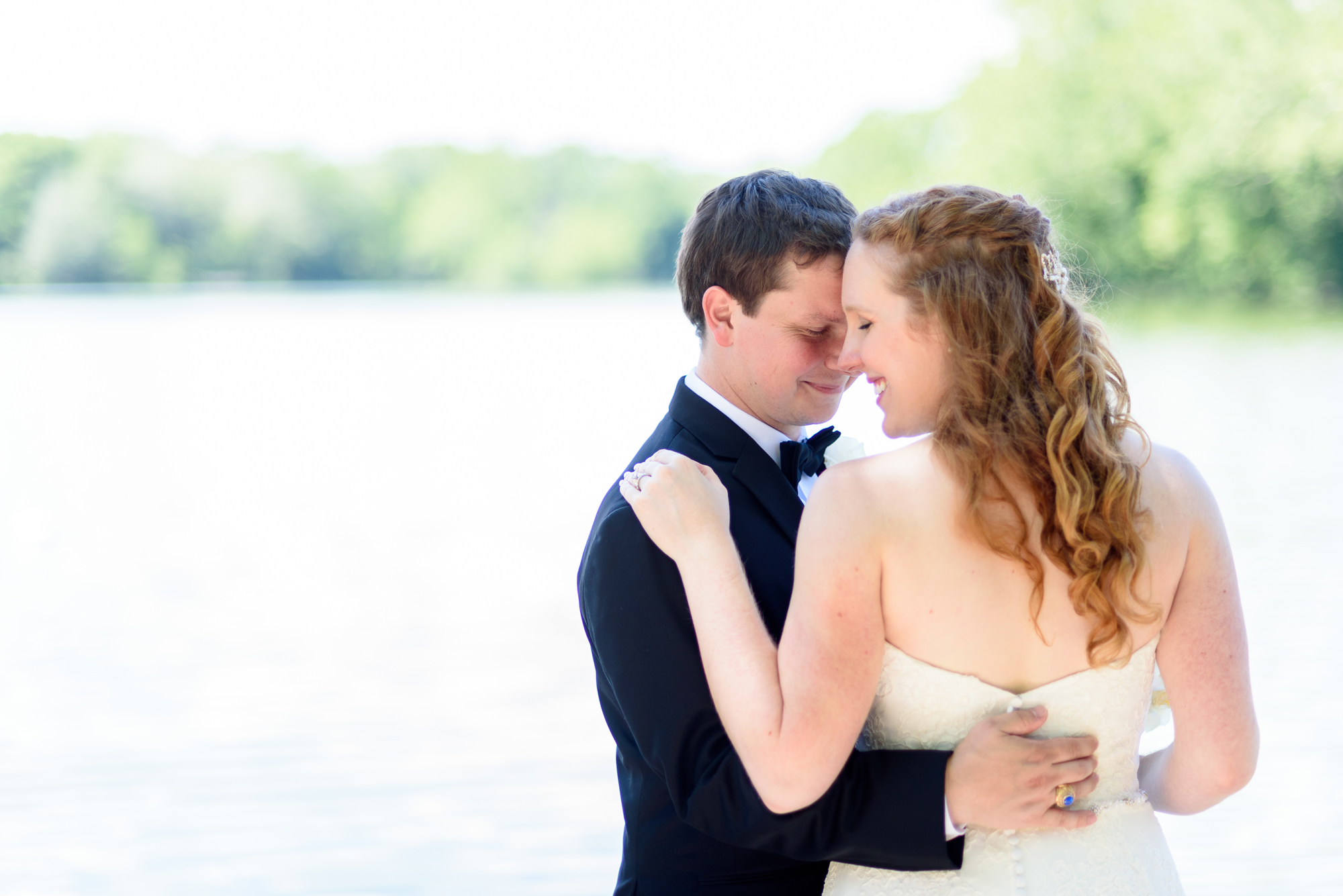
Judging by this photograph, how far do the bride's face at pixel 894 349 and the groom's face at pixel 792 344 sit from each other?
0.32 m

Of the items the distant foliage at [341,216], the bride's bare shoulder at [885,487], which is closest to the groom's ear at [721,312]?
the bride's bare shoulder at [885,487]

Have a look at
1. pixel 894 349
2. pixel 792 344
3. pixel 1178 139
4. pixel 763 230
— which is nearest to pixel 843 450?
pixel 792 344

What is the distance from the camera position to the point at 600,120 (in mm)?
53719

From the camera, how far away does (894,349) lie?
1.69 meters

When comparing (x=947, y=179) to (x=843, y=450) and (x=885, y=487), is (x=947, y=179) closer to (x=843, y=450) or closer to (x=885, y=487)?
(x=843, y=450)

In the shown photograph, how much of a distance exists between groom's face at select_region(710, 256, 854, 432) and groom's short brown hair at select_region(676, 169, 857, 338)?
2cm

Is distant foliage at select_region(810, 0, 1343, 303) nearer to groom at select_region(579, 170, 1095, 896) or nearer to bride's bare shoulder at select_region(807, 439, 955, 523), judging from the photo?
groom at select_region(579, 170, 1095, 896)

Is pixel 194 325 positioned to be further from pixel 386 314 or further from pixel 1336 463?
pixel 1336 463

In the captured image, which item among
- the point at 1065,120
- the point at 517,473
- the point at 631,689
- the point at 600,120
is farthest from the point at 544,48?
the point at 631,689

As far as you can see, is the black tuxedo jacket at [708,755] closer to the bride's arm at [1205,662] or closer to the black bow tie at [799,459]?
the black bow tie at [799,459]

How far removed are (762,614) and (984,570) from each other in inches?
17.3

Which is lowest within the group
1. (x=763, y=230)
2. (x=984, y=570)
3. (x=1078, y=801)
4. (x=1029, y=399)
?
(x=1078, y=801)

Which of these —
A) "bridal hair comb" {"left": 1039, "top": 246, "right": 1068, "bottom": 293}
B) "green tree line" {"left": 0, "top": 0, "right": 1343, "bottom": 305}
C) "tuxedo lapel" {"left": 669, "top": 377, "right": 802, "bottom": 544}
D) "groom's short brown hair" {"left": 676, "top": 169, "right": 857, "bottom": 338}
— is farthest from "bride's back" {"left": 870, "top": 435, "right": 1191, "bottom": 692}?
"green tree line" {"left": 0, "top": 0, "right": 1343, "bottom": 305}

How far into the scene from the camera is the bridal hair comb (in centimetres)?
162
